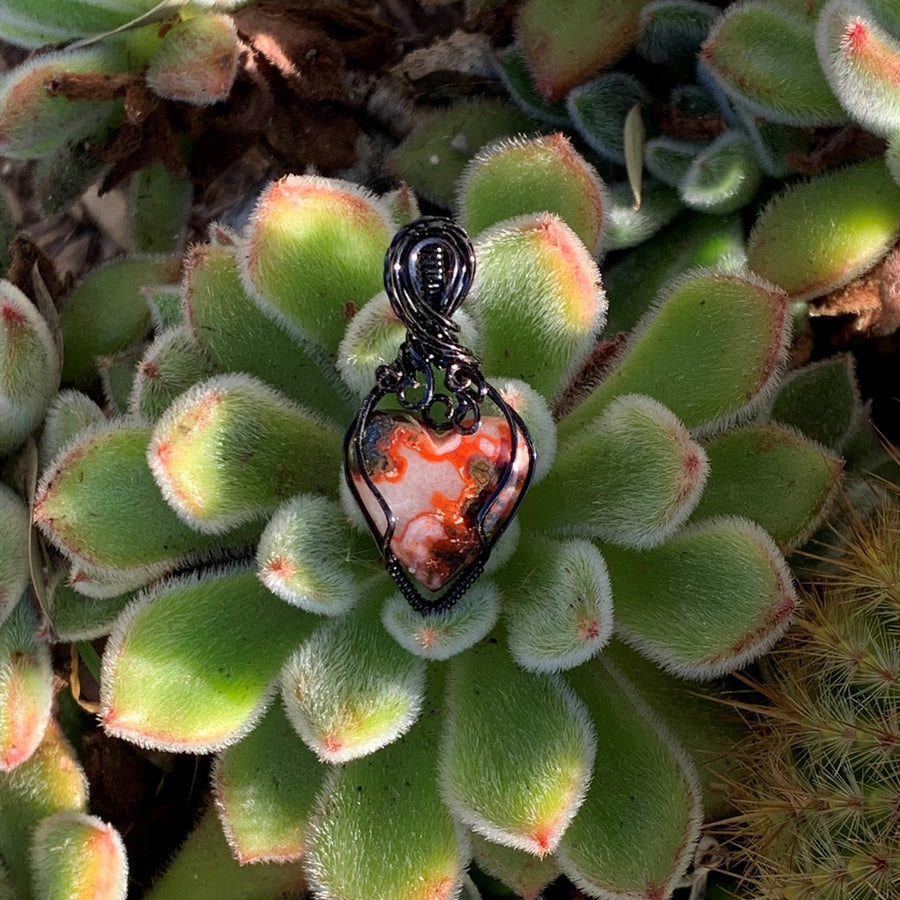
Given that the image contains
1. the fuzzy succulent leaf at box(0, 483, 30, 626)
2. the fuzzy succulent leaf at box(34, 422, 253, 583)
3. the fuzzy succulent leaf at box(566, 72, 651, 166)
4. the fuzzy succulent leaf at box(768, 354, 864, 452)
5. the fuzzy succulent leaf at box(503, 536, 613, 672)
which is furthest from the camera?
the fuzzy succulent leaf at box(566, 72, 651, 166)

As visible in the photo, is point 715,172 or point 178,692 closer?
point 178,692

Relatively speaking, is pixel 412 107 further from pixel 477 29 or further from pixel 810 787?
pixel 810 787

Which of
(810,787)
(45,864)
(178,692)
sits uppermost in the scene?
(178,692)

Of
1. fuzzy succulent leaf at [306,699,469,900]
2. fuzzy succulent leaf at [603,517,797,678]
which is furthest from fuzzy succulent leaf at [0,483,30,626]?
fuzzy succulent leaf at [603,517,797,678]

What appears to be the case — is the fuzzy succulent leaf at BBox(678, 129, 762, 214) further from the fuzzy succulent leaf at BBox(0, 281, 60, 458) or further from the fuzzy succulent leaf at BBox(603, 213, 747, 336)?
the fuzzy succulent leaf at BBox(0, 281, 60, 458)

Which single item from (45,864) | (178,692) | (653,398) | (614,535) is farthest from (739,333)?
(45,864)

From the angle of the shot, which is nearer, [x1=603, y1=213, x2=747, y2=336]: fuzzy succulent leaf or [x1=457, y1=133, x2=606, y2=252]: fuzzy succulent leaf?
[x1=457, y1=133, x2=606, y2=252]: fuzzy succulent leaf

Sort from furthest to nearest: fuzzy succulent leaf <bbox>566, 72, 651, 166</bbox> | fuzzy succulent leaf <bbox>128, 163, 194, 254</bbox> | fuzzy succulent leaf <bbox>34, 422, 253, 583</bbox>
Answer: fuzzy succulent leaf <bbox>128, 163, 194, 254</bbox>
fuzzy succulent leaf <bbox>566, 72, 651, 166</bbox>
fuzzy succulent leaf <bbox>34, 422, 253, 583</bbox>

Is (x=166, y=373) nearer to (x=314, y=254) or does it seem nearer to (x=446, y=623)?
(x=314, y=254)
